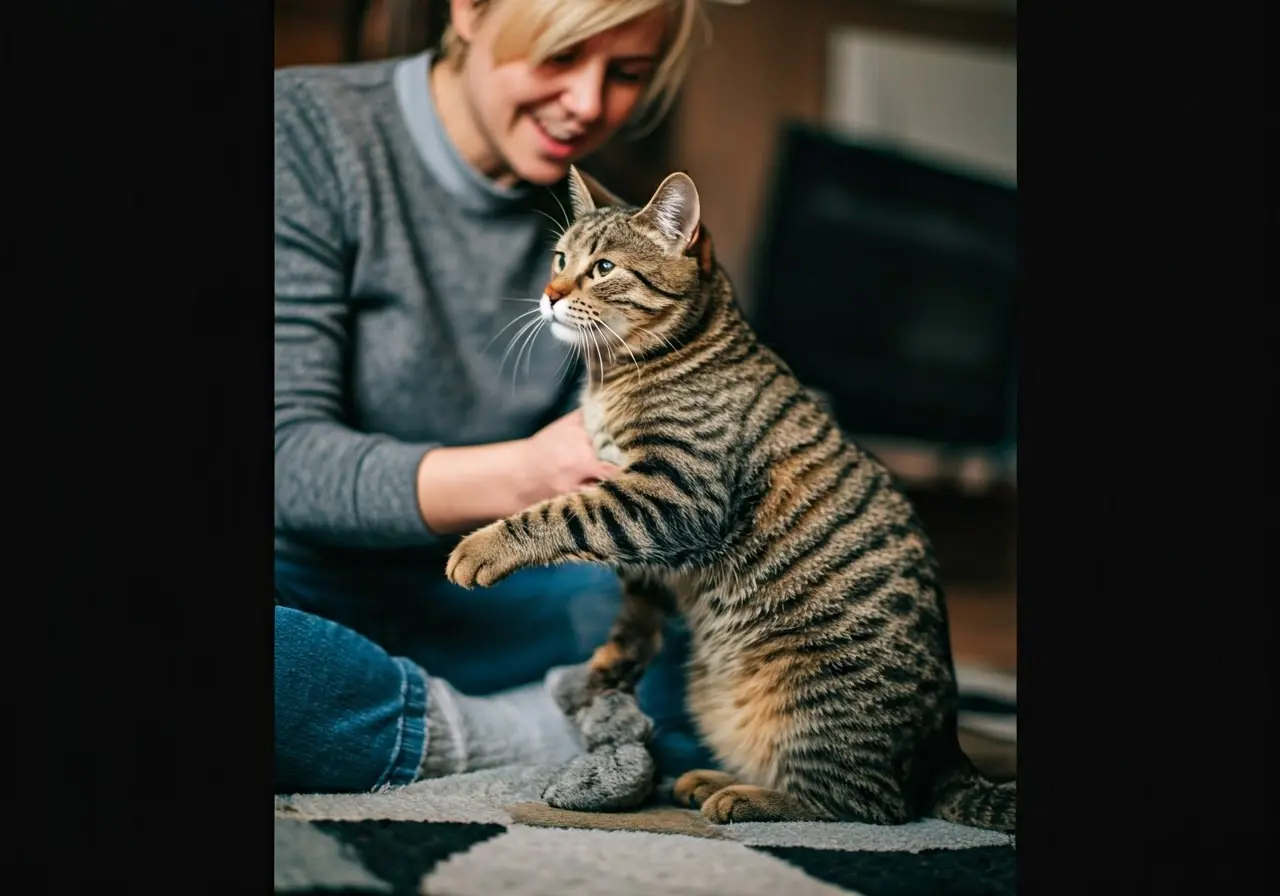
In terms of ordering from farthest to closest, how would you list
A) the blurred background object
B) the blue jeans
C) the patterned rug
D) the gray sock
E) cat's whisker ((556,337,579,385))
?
the blurred background object → cat's whisker ((556,337,579,385)) → the gray sock → the blue jeans → the patterned rug

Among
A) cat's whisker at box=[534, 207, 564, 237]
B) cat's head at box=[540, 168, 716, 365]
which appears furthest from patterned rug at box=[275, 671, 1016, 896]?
cat's whisker at box=[534, 207, 564, 237]

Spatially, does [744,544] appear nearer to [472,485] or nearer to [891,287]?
[472,485]

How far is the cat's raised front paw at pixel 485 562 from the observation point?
2.71 ft

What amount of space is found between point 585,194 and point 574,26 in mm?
151

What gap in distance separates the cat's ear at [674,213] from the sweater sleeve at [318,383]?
0.31 meters

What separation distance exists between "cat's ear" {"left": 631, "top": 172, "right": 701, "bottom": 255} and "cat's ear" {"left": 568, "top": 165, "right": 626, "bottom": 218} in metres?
0.07

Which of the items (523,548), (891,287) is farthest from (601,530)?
(891,287)

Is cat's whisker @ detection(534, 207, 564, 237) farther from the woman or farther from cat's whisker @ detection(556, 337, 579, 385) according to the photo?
cat's whisker @ detection(556, 337, 579, 385)

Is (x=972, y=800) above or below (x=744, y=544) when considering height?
below

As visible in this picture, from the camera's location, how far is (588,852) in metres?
0.72

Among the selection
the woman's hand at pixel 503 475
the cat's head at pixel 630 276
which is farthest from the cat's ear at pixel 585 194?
the woman's hand at pixel 503 475

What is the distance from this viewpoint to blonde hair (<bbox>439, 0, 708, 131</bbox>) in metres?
0.89
